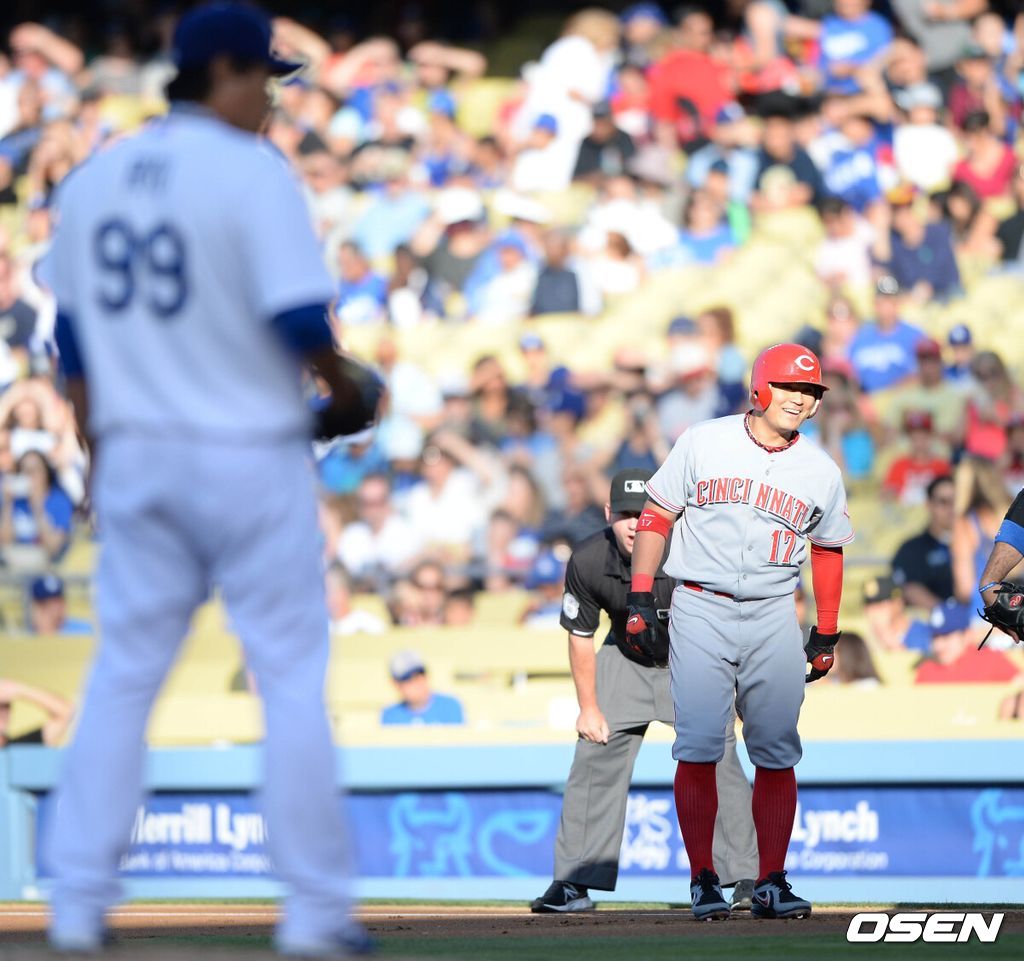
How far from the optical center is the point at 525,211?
15352 mm

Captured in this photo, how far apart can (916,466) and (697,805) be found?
6.12m

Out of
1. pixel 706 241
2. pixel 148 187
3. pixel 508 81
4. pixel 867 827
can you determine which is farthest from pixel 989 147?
pixel 148 187

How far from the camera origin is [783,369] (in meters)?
6.39

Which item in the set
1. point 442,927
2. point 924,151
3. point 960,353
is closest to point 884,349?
point 960,353

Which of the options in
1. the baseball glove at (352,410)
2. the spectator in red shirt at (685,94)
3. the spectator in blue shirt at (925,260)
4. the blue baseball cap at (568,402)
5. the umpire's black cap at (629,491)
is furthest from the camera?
the spectator in red shirt at (685,94)


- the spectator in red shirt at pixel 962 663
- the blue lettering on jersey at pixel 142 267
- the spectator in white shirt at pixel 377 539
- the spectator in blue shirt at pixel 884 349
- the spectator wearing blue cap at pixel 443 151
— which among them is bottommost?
the blue lettering on jersey at pixel 142 267

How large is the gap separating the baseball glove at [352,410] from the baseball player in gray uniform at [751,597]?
2728 mm

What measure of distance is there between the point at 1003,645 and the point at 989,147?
5.75 m

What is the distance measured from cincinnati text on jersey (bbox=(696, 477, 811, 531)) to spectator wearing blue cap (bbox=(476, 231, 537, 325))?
840 centimetres

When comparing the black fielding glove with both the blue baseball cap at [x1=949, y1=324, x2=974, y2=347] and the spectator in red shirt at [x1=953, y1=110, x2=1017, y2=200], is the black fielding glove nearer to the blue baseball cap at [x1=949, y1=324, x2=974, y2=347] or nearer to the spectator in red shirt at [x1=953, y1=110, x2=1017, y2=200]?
the blue baseball cap at [x1=949, y1=324, x2=974, y2=347]

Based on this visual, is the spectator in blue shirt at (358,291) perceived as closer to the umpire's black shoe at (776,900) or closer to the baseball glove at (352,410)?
the umpire's black shoe at (776,900)

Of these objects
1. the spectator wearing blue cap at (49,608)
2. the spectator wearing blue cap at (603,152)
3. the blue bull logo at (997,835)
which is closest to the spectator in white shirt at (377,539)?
the spectator wearing blue cap at (49,608)

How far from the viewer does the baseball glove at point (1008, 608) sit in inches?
245

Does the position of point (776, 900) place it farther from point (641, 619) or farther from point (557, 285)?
point (557, 285)
